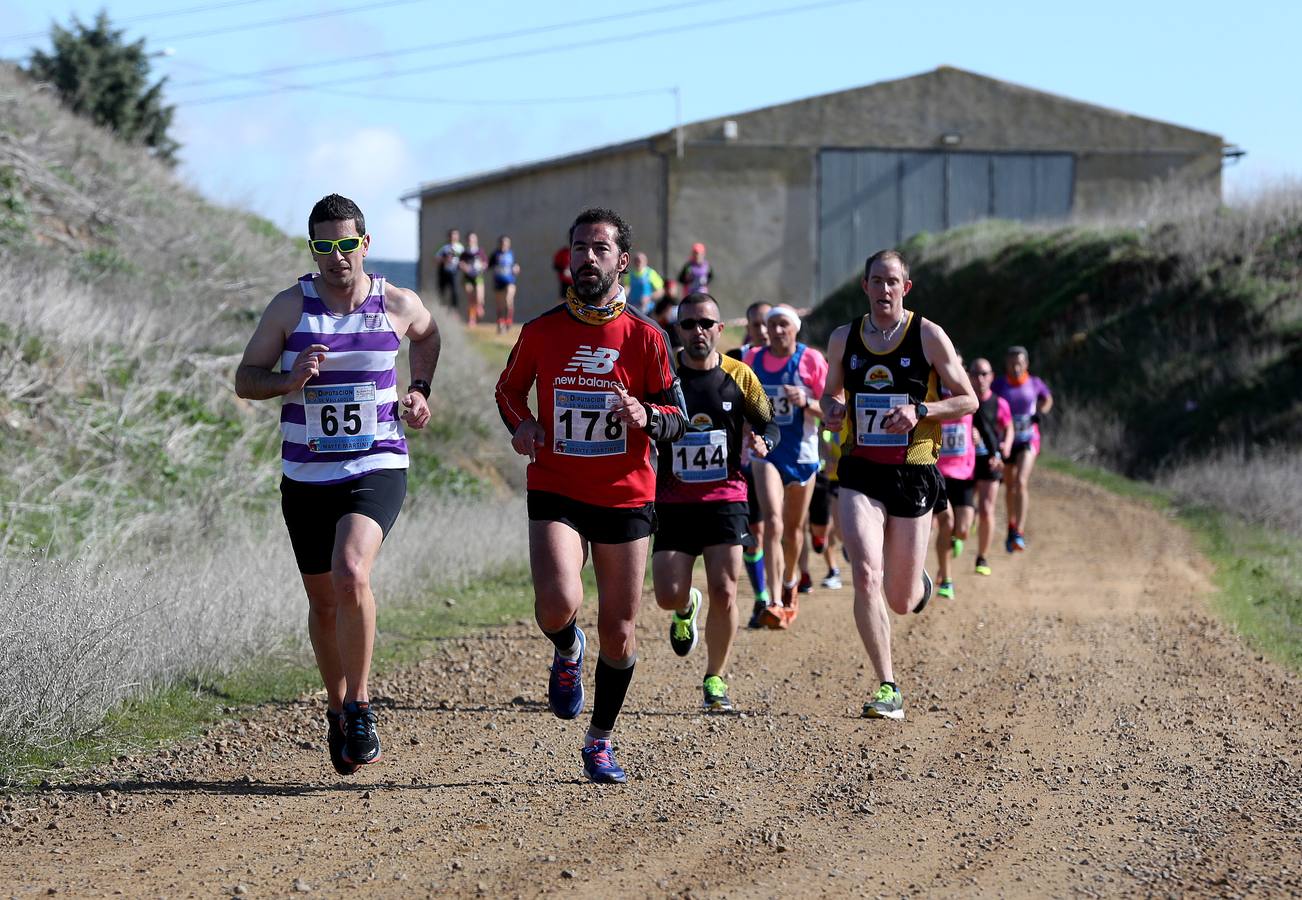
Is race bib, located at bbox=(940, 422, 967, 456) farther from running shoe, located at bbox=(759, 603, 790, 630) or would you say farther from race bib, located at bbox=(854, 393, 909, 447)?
race bib, located at bbox=(854, 393, 909, 447)

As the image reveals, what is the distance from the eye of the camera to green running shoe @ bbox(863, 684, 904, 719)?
26.4 ft

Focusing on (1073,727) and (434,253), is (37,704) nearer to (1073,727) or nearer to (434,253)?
(1073,727)

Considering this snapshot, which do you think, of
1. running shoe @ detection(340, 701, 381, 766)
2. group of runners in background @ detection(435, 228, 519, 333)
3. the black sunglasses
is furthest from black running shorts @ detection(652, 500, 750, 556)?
group of runners in background @ detection(435, 228, 519, 333)

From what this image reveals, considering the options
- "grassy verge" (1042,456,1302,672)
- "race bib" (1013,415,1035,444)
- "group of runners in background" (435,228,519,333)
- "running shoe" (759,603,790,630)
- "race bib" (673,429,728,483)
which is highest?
"group of runners in background" (435,228,519,333)

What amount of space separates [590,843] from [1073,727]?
3275 millimetres

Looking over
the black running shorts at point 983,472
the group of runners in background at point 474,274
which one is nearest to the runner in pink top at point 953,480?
the black running shorts at point 983,472

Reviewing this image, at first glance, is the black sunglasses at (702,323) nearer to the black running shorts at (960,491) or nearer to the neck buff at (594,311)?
the neck buff at (594,311)

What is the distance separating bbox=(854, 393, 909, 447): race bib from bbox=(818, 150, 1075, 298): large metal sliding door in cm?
3449

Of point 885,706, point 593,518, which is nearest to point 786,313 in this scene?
point 885,706

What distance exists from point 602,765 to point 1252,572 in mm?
10013

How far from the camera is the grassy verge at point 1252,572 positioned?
36.8 feet

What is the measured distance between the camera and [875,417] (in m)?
8.30

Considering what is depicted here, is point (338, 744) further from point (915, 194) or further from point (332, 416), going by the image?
point (915, 194)

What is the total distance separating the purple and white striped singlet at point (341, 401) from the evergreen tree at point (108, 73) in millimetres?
27491
